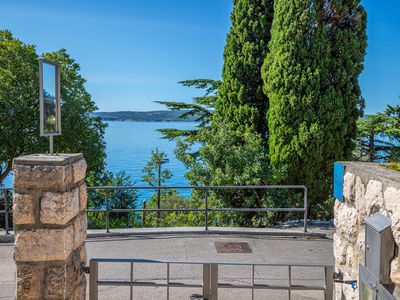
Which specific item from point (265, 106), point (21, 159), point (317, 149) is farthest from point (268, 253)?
point (265, 106)

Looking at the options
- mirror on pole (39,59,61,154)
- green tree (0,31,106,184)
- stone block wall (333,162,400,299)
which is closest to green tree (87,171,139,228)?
green tree (0,31,106,184)

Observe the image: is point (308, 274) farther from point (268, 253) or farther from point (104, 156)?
point (104, 156)

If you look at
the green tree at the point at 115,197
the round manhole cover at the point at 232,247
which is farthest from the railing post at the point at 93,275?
the green tree at the point at 115,197

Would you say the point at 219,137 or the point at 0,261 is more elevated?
the point at 219,137

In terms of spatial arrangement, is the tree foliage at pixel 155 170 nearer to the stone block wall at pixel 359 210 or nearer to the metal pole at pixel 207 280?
the metal pole at pixel 207 280

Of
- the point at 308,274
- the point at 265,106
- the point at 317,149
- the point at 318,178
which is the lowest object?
the point at 308,274

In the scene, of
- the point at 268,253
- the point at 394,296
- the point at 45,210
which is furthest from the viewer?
the point at 268,253

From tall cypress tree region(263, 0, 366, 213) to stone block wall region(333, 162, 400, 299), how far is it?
21.8 ft

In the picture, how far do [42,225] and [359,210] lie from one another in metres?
2.33

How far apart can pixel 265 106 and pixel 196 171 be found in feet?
8.80

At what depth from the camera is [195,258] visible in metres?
6.52

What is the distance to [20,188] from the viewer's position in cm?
316

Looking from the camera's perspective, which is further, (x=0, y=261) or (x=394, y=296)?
(x=0, y=261)

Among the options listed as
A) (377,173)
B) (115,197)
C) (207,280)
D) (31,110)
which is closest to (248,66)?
(115,197)
